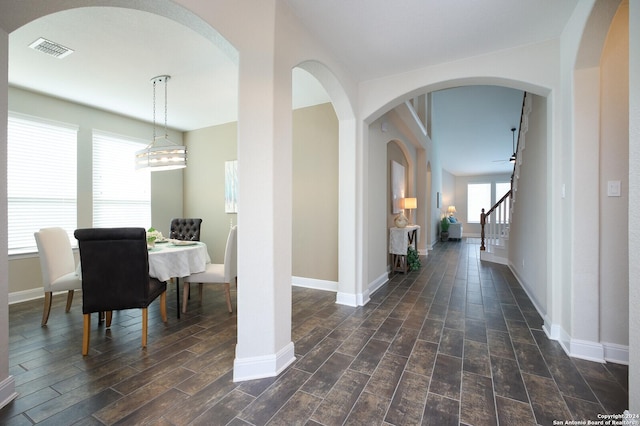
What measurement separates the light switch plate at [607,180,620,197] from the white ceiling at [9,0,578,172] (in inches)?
54.8

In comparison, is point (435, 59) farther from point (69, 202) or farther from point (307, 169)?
point (69, 202)

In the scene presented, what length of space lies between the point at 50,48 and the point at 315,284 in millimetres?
4023

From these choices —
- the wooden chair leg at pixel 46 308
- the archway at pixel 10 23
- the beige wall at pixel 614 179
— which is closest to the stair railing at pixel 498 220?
the beige wall at pixel 614 179

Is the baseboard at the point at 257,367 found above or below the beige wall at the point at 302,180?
below

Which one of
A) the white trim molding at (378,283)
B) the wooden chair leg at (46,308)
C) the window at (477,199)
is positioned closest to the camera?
the wooden chair leg at (46,308)

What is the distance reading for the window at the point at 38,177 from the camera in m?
3.54

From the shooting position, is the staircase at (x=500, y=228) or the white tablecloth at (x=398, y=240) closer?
the white tablecloth at (x=398, y=240)

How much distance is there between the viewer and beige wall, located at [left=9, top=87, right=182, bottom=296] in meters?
3.57

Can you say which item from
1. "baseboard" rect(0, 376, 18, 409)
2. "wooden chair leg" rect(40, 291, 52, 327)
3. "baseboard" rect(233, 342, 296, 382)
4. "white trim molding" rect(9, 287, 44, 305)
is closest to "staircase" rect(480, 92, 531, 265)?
"baseboard" rect(233, 342, 296, 382)

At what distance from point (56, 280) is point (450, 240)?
10.9 metres

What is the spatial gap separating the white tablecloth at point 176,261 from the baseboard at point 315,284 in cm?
149

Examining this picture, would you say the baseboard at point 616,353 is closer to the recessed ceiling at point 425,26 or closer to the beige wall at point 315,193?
the recessed ceiling at point 425,26

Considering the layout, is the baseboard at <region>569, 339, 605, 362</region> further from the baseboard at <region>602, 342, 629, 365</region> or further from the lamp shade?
the lamp shade

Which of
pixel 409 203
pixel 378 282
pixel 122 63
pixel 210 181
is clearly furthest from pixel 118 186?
pixel 409 203
